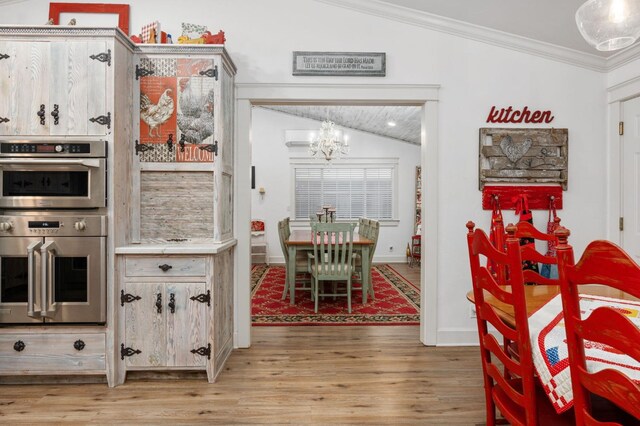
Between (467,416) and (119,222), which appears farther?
(119,222)

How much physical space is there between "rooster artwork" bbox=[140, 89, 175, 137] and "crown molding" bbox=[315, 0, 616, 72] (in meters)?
1.44

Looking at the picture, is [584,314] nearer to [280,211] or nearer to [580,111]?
[580,111]

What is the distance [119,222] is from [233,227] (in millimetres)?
846

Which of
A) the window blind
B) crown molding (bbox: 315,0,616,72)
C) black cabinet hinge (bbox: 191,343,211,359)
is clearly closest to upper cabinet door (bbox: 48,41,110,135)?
black cabinet hinge (bbox: 191,343,211,359)

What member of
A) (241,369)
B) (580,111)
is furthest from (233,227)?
(580,111)

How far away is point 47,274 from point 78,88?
115 cm

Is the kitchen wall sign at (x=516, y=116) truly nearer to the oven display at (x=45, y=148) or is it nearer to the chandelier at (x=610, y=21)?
the chandelier at (x=610, y=21)

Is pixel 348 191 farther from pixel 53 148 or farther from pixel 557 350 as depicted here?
pixel 557 350

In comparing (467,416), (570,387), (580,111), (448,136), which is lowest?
(467,416)

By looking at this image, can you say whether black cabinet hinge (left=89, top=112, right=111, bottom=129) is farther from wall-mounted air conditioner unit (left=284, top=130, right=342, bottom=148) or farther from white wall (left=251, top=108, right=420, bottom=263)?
white wall (left=251, top=108, right=420, bottom=263)

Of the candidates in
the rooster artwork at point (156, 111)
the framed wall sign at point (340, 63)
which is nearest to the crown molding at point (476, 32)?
the framed wall sign at point (340, 63)

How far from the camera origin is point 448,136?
10.4 feet

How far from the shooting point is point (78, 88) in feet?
8.03

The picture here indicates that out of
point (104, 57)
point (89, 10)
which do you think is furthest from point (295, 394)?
point (89, 10)
